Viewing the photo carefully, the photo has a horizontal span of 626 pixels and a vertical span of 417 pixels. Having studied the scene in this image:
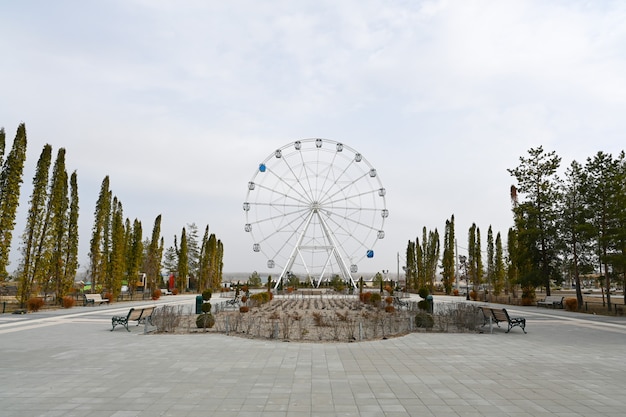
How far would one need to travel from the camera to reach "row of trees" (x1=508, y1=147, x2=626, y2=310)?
88.7ft

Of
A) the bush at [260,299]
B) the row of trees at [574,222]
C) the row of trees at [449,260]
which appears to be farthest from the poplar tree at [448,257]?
the bush at [260,299]

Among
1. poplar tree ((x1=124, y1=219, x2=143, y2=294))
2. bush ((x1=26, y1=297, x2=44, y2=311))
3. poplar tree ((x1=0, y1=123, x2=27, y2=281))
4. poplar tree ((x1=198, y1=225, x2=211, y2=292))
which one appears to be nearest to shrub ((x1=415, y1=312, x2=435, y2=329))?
bush ((x1=26, y1=297, x2=44, y2=311))

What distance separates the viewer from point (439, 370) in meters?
8.94

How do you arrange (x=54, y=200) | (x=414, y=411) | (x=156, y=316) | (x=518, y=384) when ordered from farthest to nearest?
(x=54, y=200) → (x=156, y=316) → (x=518, y=384) → (x=414, y=411)

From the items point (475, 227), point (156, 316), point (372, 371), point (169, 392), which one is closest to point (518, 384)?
point (372, 371)

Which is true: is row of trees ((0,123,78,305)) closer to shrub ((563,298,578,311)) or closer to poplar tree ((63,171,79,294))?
poplar tree ((63,171,79,294))

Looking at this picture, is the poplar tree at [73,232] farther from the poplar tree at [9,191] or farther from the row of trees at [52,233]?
the poplar tree at [9,191]

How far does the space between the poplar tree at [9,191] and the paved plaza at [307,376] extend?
13320mm

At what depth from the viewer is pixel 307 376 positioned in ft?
27.2

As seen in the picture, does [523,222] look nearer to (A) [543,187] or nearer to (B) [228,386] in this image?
(A) [543,187]

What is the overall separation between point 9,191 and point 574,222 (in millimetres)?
37674

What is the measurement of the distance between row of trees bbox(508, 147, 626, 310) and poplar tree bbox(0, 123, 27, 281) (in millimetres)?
35793

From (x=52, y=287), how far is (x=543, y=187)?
134ft

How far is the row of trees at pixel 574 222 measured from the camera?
2705cm
